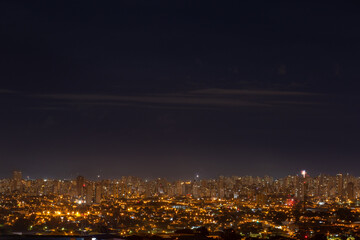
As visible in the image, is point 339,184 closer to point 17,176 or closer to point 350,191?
point 350,191

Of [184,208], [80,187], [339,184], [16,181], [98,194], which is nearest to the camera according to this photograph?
[184,208]

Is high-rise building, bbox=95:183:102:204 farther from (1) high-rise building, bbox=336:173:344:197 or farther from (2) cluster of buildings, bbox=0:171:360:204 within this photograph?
(1) high-rise building, bbox=336:173:344:197

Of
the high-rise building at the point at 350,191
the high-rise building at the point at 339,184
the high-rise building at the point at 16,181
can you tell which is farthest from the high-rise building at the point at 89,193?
the high-rise building at the point at 339,184

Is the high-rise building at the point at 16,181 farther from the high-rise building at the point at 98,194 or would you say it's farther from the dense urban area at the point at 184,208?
the high-rise building at the point at 98,194

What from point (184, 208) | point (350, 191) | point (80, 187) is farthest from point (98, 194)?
point (350, 191)

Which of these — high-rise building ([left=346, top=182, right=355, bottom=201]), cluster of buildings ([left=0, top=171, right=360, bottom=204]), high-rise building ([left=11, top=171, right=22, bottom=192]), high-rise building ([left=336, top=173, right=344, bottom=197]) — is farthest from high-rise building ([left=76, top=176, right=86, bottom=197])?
high-rise building ([left=336, top=173, right=344, bottom=197])
